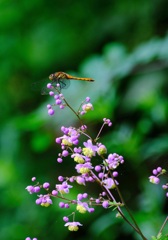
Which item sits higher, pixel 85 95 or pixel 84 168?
pixel 85 95

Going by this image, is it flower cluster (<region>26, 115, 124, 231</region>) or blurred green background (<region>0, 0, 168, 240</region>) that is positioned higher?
blurred green background (<region>0, 0, 168, 240</region>)

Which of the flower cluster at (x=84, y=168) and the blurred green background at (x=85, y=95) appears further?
the blurred green background at (x=85, y=95)

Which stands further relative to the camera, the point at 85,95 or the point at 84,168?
the point at 85,95

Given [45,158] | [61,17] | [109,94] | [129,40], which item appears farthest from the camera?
[61,17]

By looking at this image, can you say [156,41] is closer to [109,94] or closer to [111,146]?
[109,94]

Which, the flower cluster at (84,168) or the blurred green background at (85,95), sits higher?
the blurred green background at (85,95)

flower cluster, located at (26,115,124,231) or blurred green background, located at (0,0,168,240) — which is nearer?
flower cluster, located at (26,115,124,231)

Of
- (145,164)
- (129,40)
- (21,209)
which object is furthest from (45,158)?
(145,164)

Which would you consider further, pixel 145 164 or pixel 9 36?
pixel 9 36
